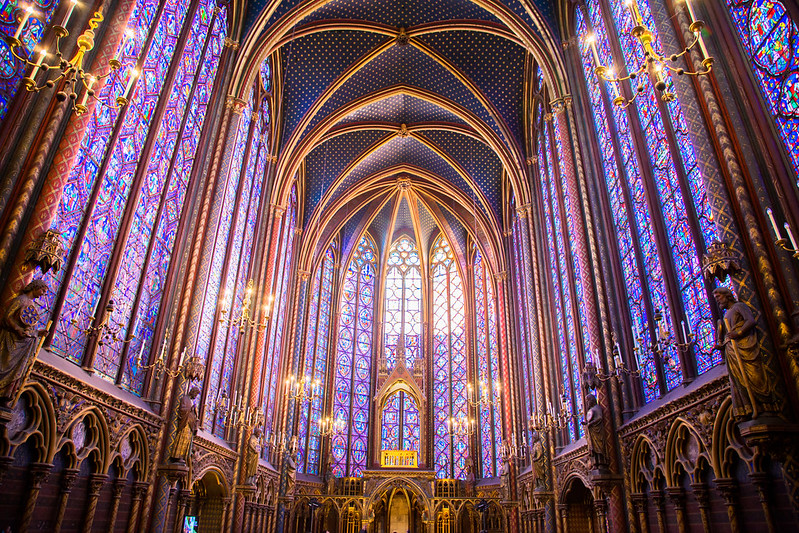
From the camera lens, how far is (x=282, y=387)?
23094 millimetres

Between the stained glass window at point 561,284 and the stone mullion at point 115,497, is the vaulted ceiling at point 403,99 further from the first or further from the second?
the stone mullion at point 115,497

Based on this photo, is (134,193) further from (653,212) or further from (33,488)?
(653,212)

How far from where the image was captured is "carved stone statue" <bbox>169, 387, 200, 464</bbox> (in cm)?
1167

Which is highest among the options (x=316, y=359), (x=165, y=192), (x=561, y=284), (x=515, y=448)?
(x=316, y=359)

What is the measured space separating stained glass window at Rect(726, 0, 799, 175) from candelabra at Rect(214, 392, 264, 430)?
14332 mm

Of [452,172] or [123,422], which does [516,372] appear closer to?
[452,172]

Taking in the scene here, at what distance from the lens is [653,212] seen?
35.1 ft

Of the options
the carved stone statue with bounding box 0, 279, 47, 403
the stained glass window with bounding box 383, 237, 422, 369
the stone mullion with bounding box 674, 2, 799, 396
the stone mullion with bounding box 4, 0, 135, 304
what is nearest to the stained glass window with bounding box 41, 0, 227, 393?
the stone mullion with bounding box 4, 0, 135, 304

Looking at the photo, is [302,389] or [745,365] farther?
[302,389]

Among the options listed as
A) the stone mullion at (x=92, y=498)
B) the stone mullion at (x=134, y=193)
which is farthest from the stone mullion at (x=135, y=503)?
the stone mullion at (x=134, y=193)

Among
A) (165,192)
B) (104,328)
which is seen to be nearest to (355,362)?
(165,192)

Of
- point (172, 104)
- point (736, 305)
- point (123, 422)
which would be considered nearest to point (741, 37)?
point (736, 305)

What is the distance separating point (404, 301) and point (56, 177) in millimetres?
24800

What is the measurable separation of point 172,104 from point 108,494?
8.30m
